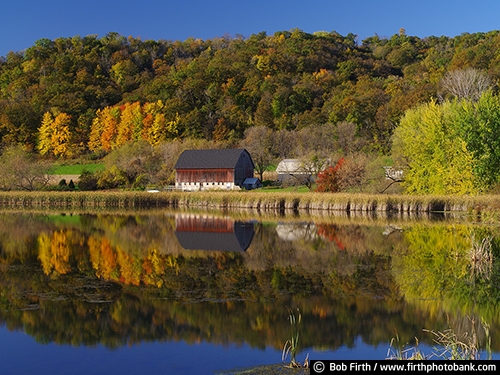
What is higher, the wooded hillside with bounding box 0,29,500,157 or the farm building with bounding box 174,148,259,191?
the wooded hillside with bounding box 0,29,500,157

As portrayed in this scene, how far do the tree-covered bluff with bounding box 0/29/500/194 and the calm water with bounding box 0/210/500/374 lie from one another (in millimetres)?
Answer: 38163

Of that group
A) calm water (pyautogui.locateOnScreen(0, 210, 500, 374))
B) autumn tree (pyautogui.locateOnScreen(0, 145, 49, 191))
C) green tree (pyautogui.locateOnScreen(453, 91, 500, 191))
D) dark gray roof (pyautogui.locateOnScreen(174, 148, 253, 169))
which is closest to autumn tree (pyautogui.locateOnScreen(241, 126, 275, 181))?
dark gray roof (pyautogui.locateOnScreen(174, 148, 253, 169))

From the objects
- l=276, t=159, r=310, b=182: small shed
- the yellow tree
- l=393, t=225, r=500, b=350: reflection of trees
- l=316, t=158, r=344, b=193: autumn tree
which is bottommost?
l=393, t=225, r=500, b=350: reflection of trees

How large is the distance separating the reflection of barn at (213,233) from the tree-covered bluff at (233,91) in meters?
28.9

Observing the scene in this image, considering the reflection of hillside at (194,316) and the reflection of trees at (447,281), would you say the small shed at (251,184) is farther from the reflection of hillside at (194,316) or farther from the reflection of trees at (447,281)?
the reflection of hillside at (194,316)

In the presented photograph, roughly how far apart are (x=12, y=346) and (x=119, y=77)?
330 feet

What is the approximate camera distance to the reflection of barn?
21062 millimetres

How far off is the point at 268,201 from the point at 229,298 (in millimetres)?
26682

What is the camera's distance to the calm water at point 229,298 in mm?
8711

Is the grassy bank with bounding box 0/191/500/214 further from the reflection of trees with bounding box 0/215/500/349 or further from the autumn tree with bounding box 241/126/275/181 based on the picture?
the autumn tree with bounding box 241/126/275/181

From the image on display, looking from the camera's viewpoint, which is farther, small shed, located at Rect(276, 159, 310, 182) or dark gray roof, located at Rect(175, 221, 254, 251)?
small shed, located at Rect(276, 159, 310, 182)

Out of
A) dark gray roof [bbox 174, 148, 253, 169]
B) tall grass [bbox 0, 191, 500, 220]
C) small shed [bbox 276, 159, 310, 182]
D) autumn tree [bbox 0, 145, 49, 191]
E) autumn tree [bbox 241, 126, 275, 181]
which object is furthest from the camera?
autumn tree [bbox 241, 126, 275, 181]

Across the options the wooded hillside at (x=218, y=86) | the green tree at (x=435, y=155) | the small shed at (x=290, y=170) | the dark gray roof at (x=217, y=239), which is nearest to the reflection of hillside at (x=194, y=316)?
the dark gray roof at (x=217, y=239)

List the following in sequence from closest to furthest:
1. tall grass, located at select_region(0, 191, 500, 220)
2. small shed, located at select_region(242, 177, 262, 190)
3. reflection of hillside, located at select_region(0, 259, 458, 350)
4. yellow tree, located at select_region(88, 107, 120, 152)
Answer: reflection of hillside, located at select_region(0, 259, 458, 350) < tall grass, located at select_region(0, 191, 500, 220) < small shed, located at select_region(242, 177, 262, 190) < yellow tree, located at select_region(88, 107, 120, 152)
